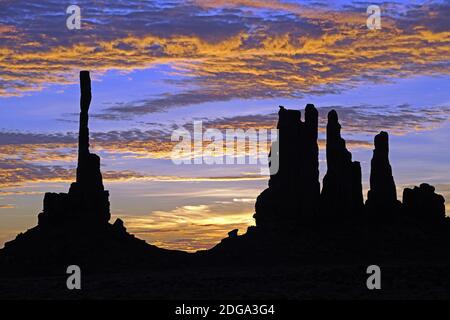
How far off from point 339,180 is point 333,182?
1.09m

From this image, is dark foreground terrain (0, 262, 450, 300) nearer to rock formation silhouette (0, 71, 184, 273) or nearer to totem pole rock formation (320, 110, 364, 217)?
rock formation silhouette (0, 71, 184, 273)

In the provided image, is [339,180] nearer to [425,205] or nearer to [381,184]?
[381,184]

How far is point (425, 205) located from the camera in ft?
462

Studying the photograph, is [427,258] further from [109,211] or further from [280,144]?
[109,211]

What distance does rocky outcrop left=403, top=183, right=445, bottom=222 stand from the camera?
462 feet

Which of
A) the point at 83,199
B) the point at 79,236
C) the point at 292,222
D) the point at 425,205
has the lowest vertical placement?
the point at 79,236

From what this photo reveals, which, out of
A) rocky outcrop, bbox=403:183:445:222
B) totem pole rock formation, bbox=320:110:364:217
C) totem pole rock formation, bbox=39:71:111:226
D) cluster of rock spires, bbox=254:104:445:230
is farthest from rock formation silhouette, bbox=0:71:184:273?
rocky outcrop, bbox=403:183:445:222

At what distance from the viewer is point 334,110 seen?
14112 centimetres

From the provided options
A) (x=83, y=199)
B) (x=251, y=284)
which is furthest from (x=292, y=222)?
(x=251, y=284)

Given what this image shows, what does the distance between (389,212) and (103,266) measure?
5008 cm

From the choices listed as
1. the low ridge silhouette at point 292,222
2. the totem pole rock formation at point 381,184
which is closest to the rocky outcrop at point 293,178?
the low ridge silhouette at point 292,222

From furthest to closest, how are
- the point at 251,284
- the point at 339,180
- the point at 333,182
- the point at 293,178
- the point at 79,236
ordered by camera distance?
the point at 333,182
the point at 339,180
the point at 293,178
the point at 79,236
the point at 251,284

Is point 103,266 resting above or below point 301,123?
below
